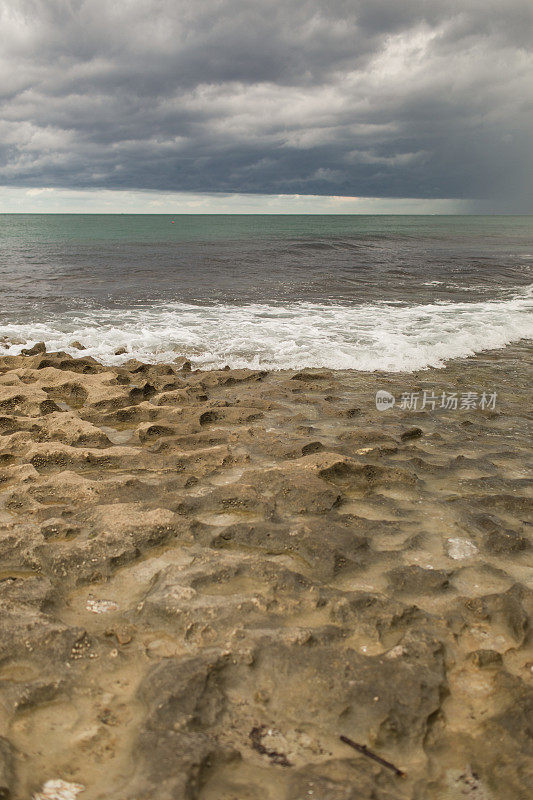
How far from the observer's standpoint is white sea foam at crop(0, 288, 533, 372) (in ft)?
28.0

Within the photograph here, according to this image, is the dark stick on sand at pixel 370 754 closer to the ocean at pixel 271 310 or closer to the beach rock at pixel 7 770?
the beach rock at pixel 7 770

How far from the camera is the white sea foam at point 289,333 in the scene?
852cm

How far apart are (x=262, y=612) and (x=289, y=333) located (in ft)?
26.0

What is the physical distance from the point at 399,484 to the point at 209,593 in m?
1.88

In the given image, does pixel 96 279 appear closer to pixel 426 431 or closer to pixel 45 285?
pixel 45 285

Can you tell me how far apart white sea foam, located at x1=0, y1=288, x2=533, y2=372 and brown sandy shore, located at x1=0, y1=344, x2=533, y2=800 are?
356cm

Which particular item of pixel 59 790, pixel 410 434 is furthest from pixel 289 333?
pixel 59 790

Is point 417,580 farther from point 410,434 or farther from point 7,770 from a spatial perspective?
point 410,434

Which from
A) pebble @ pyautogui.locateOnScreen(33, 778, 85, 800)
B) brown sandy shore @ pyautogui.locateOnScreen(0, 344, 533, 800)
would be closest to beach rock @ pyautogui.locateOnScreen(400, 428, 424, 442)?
brown sandy shore @ pyautogui.locateOnScreen(0, 344, 533, 800)

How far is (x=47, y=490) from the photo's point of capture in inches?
147

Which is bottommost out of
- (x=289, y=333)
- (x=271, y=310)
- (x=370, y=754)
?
(x=370, y=754)

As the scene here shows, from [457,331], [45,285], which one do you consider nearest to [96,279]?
[45,285]

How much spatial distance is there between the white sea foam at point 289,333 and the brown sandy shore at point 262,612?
3556 millimetres

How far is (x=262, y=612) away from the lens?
2.48 metres
